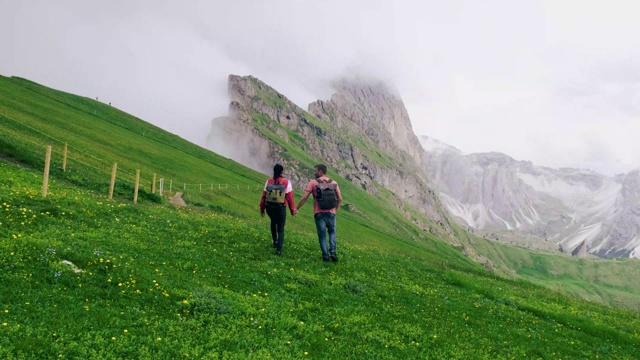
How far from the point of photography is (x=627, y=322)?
25.6 m

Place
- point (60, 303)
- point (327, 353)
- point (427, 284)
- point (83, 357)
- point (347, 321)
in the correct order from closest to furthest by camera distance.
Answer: point (83, 357)
point (60, 303)
point (327, 353)
point (347, 321)
point (427, 284)

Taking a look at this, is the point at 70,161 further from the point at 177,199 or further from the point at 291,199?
the point at 291,199

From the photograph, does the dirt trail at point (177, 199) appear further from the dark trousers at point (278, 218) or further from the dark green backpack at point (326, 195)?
the dark green backpack at point (326, 195)

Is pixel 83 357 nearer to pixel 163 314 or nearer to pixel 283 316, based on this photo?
pixel 163 314

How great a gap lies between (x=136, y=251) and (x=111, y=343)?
769 cm

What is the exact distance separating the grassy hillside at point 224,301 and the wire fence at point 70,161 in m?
9.65

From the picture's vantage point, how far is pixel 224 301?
14.3 meters

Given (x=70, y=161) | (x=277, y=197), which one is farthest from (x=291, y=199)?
(x=70, y=161)

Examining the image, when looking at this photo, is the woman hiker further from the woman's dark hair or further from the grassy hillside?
the grassy hillside

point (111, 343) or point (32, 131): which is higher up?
point (32, 131)

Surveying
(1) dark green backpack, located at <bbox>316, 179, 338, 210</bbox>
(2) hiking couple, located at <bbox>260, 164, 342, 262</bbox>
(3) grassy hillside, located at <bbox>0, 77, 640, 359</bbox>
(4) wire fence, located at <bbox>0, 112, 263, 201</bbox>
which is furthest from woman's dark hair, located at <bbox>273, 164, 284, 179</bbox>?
(4) wire fence, located at <bbox>0, 112, 263, 201</bbox>

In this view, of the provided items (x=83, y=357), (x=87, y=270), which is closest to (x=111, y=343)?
(x=83, y=357)

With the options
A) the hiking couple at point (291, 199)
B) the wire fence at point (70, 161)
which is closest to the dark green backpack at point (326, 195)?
the hiking couple at point (291, 199)

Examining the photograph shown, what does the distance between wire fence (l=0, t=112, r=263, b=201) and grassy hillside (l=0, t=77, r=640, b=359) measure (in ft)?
31.7
